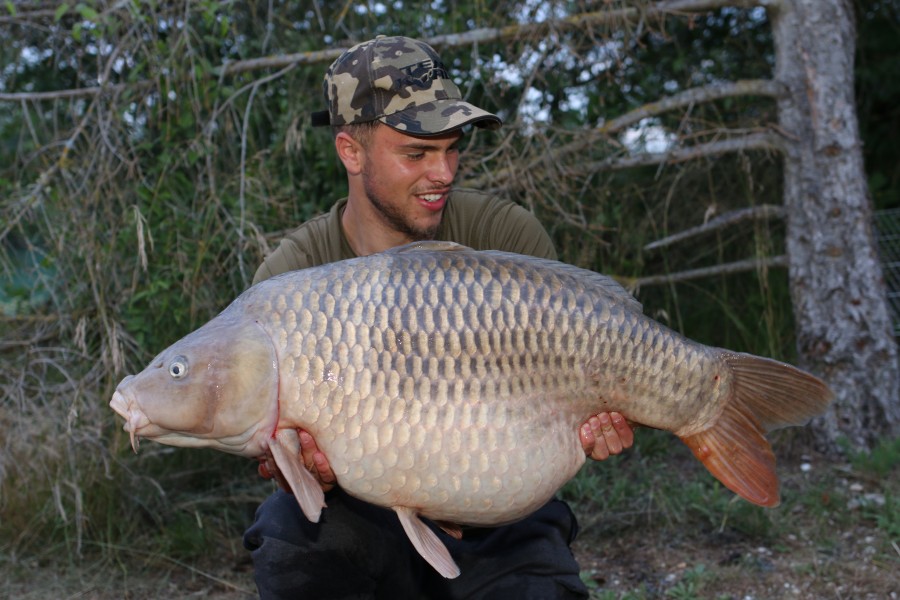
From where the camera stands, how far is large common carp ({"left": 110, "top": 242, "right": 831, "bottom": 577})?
4.82 feet

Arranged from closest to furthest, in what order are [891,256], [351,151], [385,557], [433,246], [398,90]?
1. [433,246]
2. [385,557]
3. [398,90]
4. [351,151]
5. [891,256]

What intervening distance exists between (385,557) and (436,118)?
31.2 inches

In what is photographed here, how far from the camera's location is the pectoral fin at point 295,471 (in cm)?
147

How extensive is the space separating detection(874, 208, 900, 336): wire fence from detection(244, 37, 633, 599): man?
6.93ft

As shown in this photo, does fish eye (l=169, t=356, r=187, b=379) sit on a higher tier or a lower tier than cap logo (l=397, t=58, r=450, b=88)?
lower

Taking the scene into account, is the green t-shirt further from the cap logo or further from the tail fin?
the tail fin

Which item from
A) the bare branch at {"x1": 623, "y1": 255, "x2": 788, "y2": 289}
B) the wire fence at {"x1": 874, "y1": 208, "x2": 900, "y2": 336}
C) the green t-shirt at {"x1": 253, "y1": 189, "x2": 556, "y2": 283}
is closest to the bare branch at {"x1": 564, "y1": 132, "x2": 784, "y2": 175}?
the bare branch at {"x1": 623, "y1": 255, "x2": 788, "y2": 289}

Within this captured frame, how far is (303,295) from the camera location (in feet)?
4.94

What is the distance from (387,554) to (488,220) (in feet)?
2.33

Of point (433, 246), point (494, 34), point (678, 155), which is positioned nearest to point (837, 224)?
point (678, 155)

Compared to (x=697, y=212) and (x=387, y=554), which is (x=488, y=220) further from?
(x=697, y=212)

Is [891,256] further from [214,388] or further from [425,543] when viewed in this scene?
[214,388]

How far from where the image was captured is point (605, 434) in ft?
5.47

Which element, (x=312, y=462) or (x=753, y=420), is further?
(x=753, y=420)
